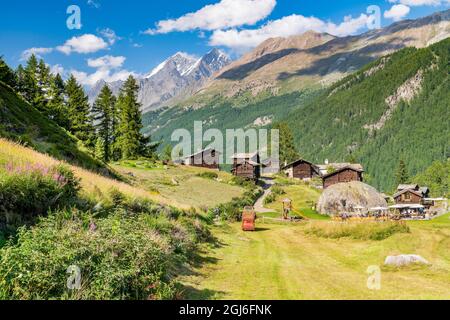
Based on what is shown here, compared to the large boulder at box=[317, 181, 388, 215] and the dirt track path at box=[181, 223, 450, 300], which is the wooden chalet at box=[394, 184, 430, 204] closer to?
the large boulder at box=[317, 181, 388, 215]

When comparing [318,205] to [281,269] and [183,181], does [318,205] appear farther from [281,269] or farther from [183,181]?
[281,269]

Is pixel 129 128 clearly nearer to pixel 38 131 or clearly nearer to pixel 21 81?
pixel 21 81

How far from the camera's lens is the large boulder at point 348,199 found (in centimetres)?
7121

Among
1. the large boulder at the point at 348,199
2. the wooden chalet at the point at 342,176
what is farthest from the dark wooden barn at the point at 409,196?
the large boulder at the point at 348,199

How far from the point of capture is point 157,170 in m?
88.3

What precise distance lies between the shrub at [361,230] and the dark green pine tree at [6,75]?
56.3 meters

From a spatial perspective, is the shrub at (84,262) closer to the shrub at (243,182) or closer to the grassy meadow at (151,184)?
the grassy meadow at (151,184)

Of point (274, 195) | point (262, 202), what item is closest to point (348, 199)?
point (262, 202)

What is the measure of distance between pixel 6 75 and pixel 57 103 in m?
11.1

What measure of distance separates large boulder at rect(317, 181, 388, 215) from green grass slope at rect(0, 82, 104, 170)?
43.0 m

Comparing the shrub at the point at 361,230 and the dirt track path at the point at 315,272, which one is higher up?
the shrub at the point at 361,230

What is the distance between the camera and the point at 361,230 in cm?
2764

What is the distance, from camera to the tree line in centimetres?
7469

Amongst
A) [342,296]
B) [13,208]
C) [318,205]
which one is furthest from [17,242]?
[318,205]
